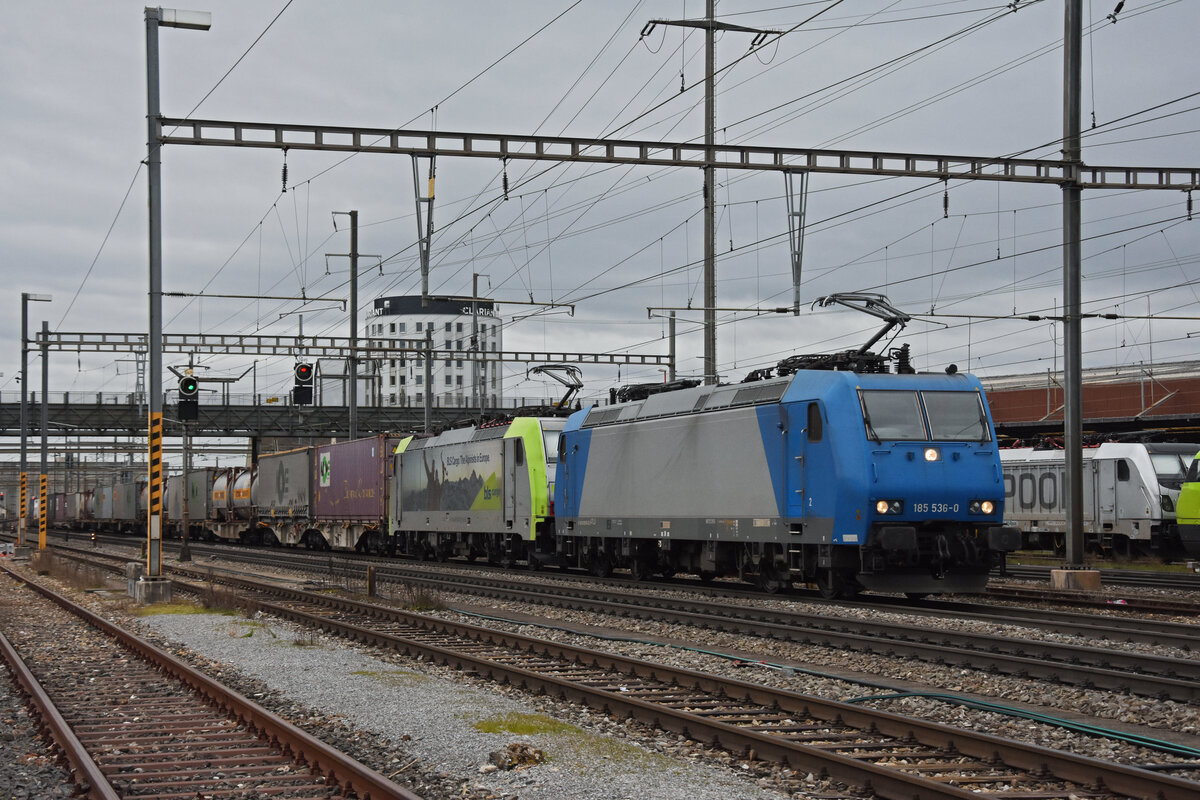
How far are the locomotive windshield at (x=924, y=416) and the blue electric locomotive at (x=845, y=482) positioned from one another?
0.8 inches

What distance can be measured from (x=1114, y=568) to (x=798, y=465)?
590 inches

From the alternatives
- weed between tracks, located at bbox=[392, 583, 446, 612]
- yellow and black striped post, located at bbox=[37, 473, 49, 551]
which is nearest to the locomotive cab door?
weed between tracks, located at bbox=[392, 583, 446, 612]

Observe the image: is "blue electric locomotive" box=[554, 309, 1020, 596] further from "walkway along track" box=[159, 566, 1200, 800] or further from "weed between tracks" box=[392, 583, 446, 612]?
"walkway along track" box=[159, 566, 1200, 800]

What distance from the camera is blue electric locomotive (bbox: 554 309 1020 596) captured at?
17453mm

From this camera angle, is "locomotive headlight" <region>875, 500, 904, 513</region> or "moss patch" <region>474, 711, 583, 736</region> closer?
"moss patch" <region>474, 711, 583, 736</region>

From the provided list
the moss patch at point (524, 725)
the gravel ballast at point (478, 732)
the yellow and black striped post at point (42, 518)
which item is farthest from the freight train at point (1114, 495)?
the yellow and black striped post at point (42, 518)

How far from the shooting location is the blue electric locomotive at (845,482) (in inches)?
687

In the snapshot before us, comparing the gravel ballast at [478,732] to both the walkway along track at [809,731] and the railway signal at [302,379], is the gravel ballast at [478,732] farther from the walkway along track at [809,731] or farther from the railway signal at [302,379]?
the railway signal at [302,379]

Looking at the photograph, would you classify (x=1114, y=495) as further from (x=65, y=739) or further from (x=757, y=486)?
(x=65, y=739)

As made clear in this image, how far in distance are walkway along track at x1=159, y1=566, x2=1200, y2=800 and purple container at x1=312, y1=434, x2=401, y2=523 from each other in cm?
2409

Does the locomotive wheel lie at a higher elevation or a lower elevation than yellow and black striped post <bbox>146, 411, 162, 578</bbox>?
lower

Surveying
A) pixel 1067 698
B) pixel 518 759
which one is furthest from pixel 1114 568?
pixel 518 759

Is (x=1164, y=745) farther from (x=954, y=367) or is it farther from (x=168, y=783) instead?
(x=954, y=367)

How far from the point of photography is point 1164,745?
8.31 m
